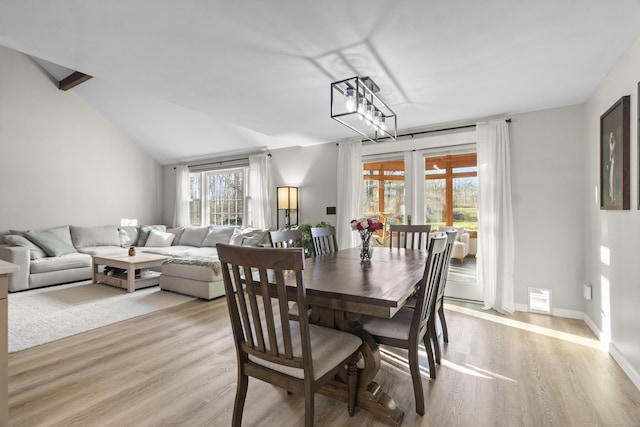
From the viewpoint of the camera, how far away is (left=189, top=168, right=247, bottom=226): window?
6465 mm

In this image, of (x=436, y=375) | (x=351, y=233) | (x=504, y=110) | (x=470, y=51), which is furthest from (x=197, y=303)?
(x=504, y=110)

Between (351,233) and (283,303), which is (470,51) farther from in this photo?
(351,233)

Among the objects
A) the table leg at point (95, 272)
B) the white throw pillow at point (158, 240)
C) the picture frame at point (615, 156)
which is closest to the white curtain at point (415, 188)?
the picture frame at point (615, 156)

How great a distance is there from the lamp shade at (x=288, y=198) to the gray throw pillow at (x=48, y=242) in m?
3.55

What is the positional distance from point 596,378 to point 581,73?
7.60ft

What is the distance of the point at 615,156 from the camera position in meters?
2.38

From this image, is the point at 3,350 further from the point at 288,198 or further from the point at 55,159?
the point at 55,159

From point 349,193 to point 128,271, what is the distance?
322 cm

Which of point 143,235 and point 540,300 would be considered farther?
point 143,235

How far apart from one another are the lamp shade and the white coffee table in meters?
1.97

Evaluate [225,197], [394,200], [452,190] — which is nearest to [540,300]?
[452,190]

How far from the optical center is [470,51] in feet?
7.15

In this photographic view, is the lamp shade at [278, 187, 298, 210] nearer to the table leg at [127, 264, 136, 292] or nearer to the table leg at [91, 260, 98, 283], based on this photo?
the table leg at [127, 264, 136, 292]

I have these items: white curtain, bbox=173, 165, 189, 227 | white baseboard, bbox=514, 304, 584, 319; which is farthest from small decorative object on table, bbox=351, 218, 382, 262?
white curtain, bbox=173, 165, 189, 227
